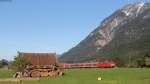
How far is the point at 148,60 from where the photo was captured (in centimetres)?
9125

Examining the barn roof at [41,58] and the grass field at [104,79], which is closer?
the grass field at [104,79]

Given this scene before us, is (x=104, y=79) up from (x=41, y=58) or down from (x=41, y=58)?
down

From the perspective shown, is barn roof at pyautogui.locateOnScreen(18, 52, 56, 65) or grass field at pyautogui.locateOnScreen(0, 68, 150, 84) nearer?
grass field at pyautogui.locateOnScreen(0, 68, 150, 84)

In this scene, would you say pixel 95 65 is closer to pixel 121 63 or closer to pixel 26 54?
pixel 121 63

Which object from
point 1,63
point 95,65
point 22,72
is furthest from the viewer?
point 1,63

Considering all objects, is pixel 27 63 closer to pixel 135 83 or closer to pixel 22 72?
pixel 22 72

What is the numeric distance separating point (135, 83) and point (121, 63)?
10521cm

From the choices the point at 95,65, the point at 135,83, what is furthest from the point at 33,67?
the point at 95,65

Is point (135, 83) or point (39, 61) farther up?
point (39, 61)

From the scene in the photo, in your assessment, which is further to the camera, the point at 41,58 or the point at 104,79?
the point at 41,58

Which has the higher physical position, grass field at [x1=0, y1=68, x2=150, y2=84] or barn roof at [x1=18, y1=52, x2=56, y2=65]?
barn roof at [x1=18, y1=52, x2=56, y2=65]

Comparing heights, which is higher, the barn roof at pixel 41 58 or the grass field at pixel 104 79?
the barn roof at pixel 41 58

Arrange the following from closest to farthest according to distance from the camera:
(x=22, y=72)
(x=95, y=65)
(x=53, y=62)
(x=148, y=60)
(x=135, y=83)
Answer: (x=135, y=83) < (x=22, y=72) < (x=53, y=62) < (x=148, y=60) < (x=95, y=65)

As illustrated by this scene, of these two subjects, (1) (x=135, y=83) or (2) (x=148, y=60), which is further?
(2) (x=148, y=60)
